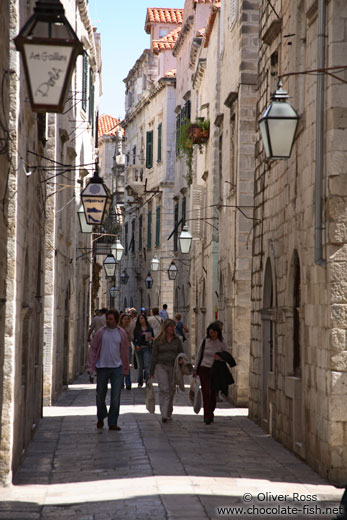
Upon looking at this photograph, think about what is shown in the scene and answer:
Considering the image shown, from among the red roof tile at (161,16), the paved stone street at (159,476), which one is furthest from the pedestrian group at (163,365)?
the red roof tile at (161,16)

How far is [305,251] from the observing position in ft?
39.9

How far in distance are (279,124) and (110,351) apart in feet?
18.2

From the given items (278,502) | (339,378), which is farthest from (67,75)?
(339,378)

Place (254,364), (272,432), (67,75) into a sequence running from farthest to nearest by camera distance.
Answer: (254,364) → (272,432) → (67,75)

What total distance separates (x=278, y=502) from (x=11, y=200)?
3790 mm

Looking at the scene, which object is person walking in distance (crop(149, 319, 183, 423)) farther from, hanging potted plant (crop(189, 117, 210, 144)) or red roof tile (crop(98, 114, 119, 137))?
red roof tile (crop(98, 114, 119, 137))

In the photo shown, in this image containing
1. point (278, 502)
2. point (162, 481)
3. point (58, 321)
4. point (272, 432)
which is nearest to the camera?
point (278, 502)

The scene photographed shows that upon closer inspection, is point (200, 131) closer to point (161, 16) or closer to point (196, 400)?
point (196, 400)

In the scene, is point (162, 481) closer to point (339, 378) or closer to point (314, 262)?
point (339, 378)

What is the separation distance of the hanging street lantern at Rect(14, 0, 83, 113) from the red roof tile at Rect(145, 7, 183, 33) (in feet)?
148

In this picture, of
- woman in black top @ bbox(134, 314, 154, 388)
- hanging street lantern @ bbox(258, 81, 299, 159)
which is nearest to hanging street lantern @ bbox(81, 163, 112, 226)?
woman in black top @ bbox(134, 314, 154, 388)

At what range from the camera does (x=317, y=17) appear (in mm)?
11750

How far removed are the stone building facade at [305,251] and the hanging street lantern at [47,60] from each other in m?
3.29

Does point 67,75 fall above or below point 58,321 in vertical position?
above
